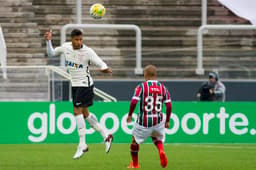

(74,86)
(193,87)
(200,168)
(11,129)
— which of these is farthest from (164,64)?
(200,168)

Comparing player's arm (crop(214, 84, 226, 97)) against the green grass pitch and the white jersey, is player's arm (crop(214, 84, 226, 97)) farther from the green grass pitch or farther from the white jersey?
the white jersey

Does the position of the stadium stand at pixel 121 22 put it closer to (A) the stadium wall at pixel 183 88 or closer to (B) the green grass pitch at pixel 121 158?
(A) the stadium wall at pixel 183 88

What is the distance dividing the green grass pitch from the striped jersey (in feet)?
2.57

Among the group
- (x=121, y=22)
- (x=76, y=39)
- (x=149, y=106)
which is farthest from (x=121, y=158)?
(x=121, y=22)

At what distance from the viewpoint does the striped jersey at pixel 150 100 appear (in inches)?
546

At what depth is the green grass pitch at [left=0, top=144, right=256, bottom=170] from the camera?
47.3 ft

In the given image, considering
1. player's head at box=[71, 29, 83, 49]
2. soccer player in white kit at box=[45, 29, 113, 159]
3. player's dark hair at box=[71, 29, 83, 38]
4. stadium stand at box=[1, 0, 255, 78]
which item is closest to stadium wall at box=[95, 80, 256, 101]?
stadium stand at box=[1, 0, 255, 78]

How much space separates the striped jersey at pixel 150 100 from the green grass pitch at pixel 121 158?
783mm

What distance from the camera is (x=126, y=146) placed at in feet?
69.0

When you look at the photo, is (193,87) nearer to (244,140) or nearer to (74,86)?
(244,140)

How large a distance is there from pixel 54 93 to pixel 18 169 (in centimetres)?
945

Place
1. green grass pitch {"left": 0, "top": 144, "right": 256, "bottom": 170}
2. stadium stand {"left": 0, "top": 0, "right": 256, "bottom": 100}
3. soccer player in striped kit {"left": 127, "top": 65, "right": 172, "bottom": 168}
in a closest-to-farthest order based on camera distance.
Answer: soccer player in striped kit {"left": 127, "top": 65, "right": 172, "bottom": 168} → green grass pitch {"left": 0, "top": 144, "right": 256, "bottom": 170} → stadium stand {"left": 0, "top": 0, "right": 256, "bottom": 100}

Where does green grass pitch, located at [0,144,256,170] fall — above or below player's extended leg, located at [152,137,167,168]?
below

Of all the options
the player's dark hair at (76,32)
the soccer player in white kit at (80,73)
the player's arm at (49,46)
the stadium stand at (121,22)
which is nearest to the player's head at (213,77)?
the stadium stand at (121,22)
